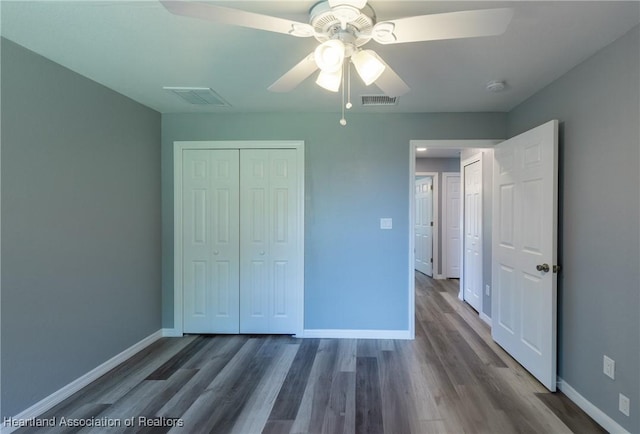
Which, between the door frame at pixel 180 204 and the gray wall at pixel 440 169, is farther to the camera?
the gray wall at pixel 440 169

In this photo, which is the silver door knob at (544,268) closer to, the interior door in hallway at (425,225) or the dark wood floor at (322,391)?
the dark wood floor at (322,391)

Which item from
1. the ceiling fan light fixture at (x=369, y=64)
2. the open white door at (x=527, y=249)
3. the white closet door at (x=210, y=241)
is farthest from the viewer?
the white closet door at (x=210, y=241)


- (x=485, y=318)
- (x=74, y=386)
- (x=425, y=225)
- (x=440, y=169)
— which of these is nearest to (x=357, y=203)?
(x=485, y=318)

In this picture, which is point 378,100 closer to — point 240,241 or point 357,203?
point 357,203

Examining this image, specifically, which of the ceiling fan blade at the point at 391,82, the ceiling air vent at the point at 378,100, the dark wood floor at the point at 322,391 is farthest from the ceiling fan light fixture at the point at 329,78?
the dark wood floor at the point at 322,391

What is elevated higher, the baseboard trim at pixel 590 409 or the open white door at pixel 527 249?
the open white door at pixel 527 249

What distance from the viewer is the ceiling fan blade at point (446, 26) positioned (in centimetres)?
106

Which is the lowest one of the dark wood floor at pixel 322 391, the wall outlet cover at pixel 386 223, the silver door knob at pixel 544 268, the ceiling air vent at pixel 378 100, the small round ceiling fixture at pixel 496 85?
the dark wood floor at pixel 322 391

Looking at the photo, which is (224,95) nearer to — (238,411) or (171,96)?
(171,96)

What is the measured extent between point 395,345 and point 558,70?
2.64 meters

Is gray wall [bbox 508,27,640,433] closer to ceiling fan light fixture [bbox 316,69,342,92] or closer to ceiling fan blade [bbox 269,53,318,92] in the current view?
ceiling fan light fixture [bbox 316,69,342,92]

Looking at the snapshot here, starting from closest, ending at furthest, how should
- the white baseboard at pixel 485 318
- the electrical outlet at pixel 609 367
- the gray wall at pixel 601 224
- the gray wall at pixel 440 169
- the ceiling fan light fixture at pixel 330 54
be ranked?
1. the ceiling fan light fixture at pixel 330 54
2. the gray wall at pixel 601 224
3. the electrical outlet at pixel 609 367
4. the white baseboard at pixel 485 318
5. the gray wall at pixel 440 169

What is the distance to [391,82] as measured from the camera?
1.56 meters

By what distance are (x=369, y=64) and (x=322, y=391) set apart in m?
2.17
